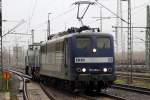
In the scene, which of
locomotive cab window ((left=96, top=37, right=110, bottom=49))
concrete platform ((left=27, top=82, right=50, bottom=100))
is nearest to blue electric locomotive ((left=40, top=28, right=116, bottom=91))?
locomotive cab window ((left=96, top=37, right=110, bottom=49))

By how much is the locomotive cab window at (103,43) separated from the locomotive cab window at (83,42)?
467 mm

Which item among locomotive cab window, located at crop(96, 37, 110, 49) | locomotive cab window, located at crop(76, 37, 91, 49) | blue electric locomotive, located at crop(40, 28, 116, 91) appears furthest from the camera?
locomotive cab window, located at crop(96, 37, 110, 49)

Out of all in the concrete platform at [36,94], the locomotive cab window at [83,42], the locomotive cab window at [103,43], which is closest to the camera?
the locomotive cab window at [83,42]

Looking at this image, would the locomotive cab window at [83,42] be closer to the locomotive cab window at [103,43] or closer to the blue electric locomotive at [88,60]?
the blue electric locomotive at [88,60]

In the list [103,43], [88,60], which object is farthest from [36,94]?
[103,43]

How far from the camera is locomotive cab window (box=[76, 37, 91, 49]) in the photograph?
2098 centimetres

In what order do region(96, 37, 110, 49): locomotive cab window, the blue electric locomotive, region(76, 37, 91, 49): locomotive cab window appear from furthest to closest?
region(96, 37, 110, 49): locomotive cab window
region(76, 37, 91, 49): locomotive cab window
the blue electric locomotive

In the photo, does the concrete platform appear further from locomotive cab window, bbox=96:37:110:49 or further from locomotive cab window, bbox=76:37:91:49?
locomotive cab window, bbox=96:37:110:49

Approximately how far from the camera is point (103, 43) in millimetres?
21219

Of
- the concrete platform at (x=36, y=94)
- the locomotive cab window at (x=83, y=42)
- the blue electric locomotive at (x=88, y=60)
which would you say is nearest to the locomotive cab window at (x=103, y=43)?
the blue electric locomotive at (x=88, y=60)

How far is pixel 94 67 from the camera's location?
20.7 m

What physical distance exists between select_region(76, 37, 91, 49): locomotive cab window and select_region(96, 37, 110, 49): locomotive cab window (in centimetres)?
47

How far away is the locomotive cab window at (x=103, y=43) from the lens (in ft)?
69.4

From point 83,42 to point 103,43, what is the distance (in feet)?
3.27
